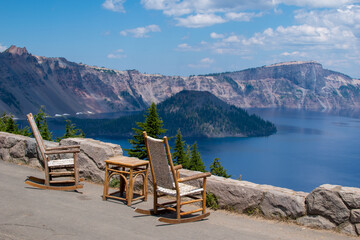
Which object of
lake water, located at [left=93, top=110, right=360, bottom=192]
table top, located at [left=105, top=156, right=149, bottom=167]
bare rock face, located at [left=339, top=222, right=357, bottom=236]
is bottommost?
lake water, located at [left=93, top=110, right=360, bottom=192]

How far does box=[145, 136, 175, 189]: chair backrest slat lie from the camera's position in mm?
6133

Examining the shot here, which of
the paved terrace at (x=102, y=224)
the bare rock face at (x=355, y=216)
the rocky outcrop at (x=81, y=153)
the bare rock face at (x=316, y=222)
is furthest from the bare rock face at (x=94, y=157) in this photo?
the bare rock face at (x=355, y=216)

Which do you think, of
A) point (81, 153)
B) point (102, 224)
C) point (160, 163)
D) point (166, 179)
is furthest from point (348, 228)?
point (81, 153)

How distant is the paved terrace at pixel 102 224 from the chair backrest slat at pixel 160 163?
66 centimetres

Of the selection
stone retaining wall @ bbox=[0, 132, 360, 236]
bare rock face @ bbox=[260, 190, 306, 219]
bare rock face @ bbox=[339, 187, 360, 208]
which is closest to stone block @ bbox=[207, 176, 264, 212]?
stone retaining wall @ bbox=[0, 132, 360, 236]

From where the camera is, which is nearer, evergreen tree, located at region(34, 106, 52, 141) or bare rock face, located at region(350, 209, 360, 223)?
bare rock face, located at region(350, 209, 360, 223)

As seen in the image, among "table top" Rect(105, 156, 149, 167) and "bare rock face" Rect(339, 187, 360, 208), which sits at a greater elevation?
"table top" Rect(105, 156, 149, 167)

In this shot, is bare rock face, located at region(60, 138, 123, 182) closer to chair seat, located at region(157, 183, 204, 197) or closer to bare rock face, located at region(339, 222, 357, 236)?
chair seat, located at region(157, 183, 204, 197)

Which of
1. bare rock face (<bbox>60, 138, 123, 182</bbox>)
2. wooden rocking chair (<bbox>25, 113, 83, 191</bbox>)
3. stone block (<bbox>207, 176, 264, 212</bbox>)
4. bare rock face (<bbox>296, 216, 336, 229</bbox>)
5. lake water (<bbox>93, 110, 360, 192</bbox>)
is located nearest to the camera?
bare rock face (<bbox>296, 216, 336, 229</bbox>)

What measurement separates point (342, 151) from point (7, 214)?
149 m

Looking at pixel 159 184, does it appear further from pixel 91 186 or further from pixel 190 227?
pixel 91 186

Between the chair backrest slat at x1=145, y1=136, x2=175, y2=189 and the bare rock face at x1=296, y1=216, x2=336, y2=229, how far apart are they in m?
2.21

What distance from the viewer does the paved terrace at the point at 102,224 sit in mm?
5430

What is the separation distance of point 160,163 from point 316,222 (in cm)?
269
